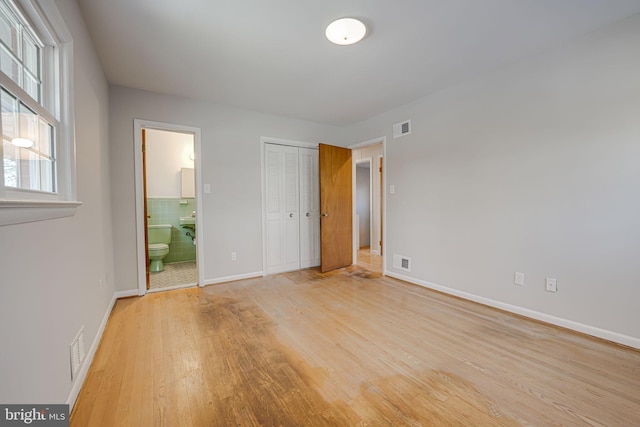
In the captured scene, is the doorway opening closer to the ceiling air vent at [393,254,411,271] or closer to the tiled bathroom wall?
the ceiling air vent at [393,254,411,271]

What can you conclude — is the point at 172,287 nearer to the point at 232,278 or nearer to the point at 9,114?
the point at 232,278

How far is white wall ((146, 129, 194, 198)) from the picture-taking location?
4617 millimetres

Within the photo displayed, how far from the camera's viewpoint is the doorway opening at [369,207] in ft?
16.0

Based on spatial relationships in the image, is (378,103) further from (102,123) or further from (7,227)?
(7,227)

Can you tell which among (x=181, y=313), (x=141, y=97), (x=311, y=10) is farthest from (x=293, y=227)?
(x=311, y=10)

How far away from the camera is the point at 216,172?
11.5 feet

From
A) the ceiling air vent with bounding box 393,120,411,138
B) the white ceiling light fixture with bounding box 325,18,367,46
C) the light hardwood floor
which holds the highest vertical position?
the white ceiling light fixture with bounding box 325,18,367,46

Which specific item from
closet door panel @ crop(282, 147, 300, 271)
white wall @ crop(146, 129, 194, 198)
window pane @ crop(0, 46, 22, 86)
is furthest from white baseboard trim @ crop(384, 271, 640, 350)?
white wall @ crop(146, 129, 194, 198)

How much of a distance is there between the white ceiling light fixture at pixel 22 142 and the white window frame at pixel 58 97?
188 mm

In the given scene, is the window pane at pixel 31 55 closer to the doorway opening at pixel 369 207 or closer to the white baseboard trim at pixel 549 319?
the doorway opening at pixel 369 207

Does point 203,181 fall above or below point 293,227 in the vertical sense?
above

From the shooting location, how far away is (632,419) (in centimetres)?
133

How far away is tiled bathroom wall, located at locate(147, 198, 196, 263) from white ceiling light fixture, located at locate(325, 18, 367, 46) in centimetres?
389

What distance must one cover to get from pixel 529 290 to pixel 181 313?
3388 millimetres
